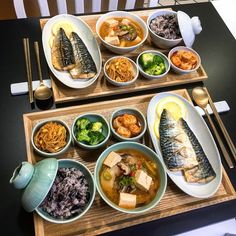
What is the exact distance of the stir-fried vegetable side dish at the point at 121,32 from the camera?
4.99 feet

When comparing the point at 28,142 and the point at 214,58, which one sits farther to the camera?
the point at 214,58

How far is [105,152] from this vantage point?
1.13 metres

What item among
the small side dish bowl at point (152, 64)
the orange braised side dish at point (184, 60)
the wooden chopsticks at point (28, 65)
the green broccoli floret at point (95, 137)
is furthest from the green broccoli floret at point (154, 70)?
the wooden chopsticks at point (28, 65)

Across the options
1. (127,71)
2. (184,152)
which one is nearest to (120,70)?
(127,71)

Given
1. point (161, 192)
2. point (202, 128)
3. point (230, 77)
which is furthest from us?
point (230, 77)

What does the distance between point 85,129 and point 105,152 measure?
144 millimetres

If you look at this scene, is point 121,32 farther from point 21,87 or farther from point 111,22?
point 21,87

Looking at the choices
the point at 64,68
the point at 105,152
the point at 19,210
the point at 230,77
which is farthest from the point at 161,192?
the point at 230,77

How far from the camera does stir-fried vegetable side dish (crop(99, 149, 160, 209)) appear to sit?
1.08 metres

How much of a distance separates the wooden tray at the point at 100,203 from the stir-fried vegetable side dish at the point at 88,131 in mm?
59

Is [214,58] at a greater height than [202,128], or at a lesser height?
greater

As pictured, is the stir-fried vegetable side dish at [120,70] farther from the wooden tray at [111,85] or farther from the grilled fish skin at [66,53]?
the grilled fish skin at [66,53]

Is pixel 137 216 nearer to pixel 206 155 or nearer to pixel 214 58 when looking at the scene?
pixel 206 155

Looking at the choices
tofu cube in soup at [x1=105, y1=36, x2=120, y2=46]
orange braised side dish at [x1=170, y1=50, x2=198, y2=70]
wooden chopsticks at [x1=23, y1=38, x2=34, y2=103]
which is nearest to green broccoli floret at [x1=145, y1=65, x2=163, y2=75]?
orange braised side dish at [x1=170, y1=50, x2=198, y2=70]
